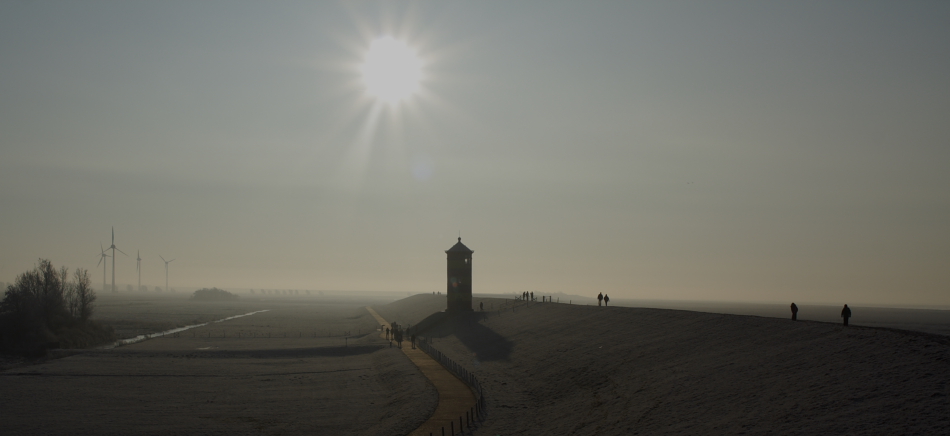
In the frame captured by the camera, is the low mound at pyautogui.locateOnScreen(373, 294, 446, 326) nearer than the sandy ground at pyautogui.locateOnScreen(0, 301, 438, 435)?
No

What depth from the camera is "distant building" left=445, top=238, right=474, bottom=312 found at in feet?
238

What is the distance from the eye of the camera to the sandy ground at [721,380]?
19609 mm

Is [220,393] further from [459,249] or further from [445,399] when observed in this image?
[459,249]

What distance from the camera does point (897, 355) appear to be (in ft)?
76.5

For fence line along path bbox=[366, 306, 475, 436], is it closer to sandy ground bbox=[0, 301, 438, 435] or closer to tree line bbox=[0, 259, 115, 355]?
sandy ground bbox=[0, 301, 438, 435]

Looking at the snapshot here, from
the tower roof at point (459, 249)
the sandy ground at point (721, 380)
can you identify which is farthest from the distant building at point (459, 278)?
the sandy ground at point (721, 380)

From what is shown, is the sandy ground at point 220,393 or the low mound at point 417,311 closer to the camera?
the sandy ground at point 220,393

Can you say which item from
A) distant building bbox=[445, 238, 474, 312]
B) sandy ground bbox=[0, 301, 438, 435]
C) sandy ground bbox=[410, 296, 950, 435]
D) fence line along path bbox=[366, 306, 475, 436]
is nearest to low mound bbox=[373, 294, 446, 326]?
distant building bbox=[445, 238, 474, 312]

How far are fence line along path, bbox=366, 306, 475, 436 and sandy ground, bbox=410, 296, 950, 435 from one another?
1354 millimetres

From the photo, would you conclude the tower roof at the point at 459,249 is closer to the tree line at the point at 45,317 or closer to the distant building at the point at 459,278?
the distant building at the point at 459,278

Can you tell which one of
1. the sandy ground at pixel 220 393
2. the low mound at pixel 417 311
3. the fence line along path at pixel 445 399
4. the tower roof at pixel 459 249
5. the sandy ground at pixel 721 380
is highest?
the tower roof at pixel 459 249

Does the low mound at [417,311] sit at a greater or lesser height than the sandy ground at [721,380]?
lesser

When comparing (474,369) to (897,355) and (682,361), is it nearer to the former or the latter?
(682,361)

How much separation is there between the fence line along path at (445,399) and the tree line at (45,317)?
44119mm
